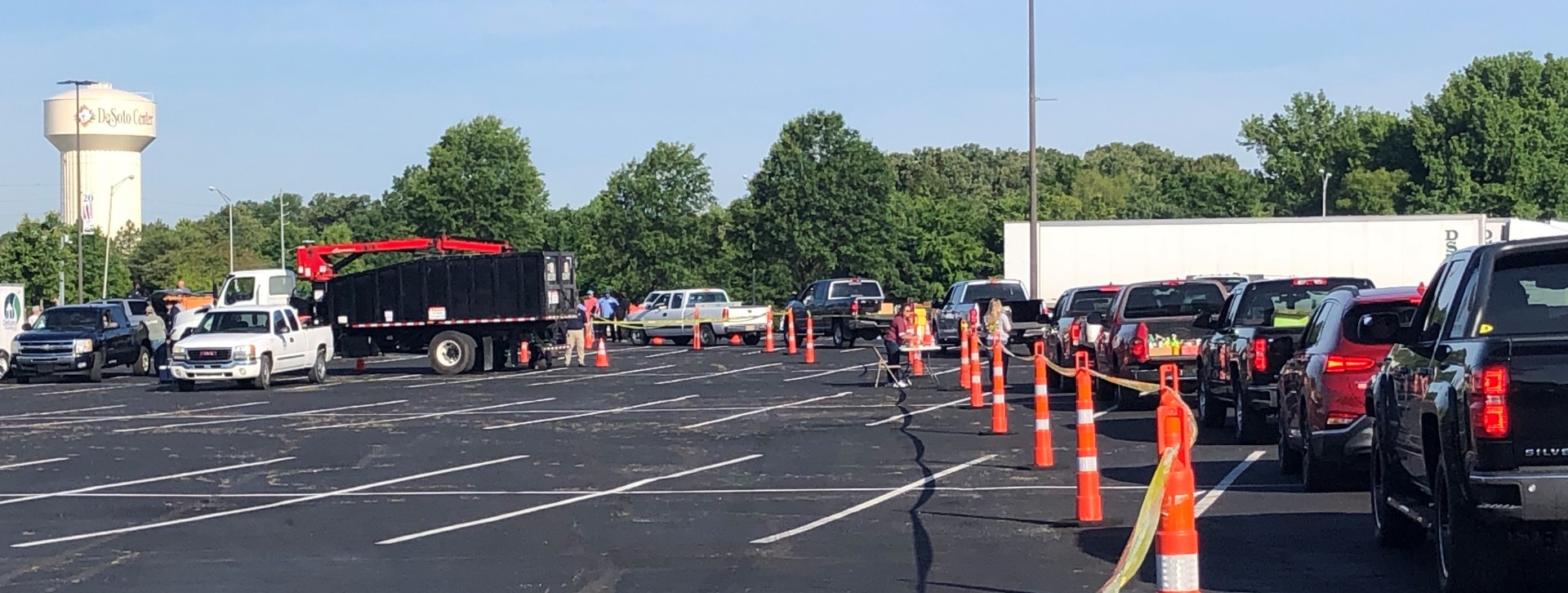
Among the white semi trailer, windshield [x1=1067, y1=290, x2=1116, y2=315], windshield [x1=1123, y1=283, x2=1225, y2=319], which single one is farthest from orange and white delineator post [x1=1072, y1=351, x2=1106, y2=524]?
the white semi trailer

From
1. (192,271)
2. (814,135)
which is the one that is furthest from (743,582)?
(192,271)

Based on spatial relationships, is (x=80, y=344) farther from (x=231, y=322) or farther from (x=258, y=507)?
(x=258, y=507)

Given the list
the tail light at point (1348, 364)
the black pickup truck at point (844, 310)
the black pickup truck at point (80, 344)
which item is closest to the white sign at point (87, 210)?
the black pickup truck at point (80, 344)

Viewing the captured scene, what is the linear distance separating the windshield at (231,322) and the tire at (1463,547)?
91.4ft

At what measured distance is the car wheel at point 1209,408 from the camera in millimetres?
18547

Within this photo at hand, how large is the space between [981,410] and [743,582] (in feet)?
42.4

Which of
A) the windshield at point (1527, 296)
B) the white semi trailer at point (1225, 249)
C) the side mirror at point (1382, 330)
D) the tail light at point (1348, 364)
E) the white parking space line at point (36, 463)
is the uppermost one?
the white semi trailer at point (1225, 249)

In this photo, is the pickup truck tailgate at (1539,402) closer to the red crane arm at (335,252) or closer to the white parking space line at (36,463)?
the white parking space line at (36,463)

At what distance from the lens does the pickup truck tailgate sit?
7.34 meters

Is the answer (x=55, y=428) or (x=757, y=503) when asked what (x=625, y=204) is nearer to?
(x=55, y=428)

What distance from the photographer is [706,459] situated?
17.0 meters

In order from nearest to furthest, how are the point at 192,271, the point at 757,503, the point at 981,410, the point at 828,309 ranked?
the point at 757,503, the point at 981,410, the point at 828,309, the point at 192,271

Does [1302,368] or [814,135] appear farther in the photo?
[814,135]

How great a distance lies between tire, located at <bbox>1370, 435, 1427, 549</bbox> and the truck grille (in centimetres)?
2506
